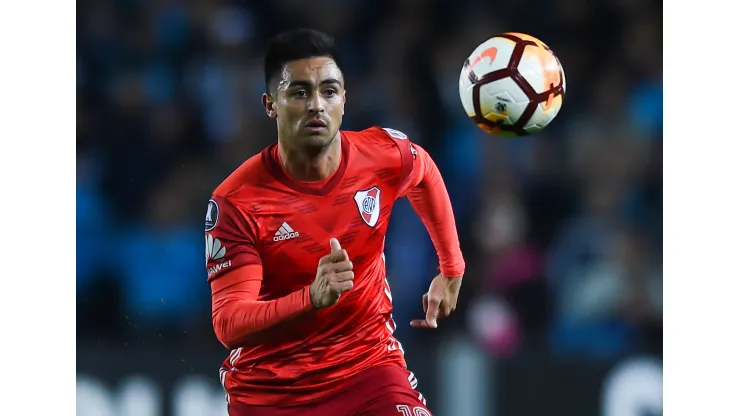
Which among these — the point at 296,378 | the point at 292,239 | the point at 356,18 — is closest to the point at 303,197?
the point at 292,239

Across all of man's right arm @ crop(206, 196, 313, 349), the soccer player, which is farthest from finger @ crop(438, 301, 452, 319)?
man's right arm @ crop(206, 196, 313, 349)

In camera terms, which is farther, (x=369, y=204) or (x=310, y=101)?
(x=369, y=204)

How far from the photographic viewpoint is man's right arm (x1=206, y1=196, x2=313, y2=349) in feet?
11.7

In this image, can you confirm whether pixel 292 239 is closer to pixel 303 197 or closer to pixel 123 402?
pixel 303 197

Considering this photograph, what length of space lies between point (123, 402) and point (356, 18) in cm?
318

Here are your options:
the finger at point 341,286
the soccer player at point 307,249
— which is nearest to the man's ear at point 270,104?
the soccer player at point 307,249

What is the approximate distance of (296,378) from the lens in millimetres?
3979

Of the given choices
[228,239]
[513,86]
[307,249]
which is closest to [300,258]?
[307,249]

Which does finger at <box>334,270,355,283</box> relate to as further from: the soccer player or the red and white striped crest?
the red and white striped crest

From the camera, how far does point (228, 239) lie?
3.87 metres

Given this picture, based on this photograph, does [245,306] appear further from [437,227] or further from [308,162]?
[437,227]

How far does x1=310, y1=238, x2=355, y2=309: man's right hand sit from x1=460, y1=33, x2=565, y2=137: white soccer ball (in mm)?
1406

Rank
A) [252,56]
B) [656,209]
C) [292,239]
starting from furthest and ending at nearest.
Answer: [252,56]
[656,209]
[292,239]

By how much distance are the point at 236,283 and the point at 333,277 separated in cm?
63
